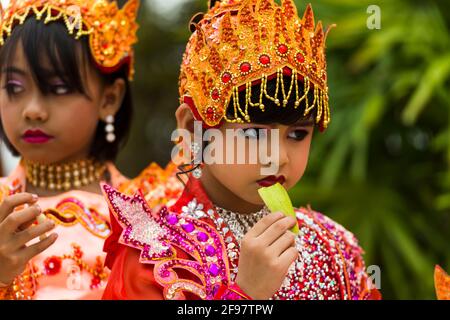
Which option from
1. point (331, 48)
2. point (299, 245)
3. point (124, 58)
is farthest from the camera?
point (331, 48)

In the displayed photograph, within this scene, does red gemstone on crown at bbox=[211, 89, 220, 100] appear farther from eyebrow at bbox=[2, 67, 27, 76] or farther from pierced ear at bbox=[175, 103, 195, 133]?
eyebrow at bbox=[2, 67, 27, 76]

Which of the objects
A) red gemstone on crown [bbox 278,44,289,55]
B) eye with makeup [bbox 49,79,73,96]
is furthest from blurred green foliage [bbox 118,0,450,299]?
red gemstone on crown [bbox 278,44,289,55]

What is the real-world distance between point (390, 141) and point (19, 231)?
303 cm

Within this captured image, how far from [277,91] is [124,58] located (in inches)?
34.1

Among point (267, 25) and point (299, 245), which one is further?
point (299, 245)

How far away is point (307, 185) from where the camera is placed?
14.1ft

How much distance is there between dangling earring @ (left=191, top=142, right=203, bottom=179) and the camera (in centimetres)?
183

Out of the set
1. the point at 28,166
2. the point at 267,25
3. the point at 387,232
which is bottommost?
the point at 387,232

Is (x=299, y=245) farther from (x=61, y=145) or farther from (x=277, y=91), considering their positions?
(x=61, y=145)

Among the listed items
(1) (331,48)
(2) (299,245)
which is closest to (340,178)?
(1) (331,48)

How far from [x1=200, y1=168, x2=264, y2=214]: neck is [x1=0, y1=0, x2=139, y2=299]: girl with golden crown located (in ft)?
1.64

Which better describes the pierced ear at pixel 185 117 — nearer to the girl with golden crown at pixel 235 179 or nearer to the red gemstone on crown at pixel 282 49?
the girl with golden crown at pixel 235 179

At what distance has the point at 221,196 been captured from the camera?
1858 millimetres

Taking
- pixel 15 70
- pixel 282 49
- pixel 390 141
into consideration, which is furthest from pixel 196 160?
pixel 390 141
